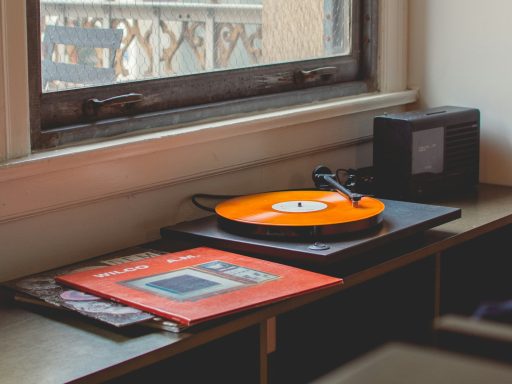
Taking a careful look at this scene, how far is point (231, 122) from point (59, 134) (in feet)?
1.31

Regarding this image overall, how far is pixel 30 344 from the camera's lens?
1.24m

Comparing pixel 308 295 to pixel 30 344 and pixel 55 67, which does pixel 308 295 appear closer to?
pixel 30 344

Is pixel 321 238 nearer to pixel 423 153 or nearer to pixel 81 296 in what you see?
pixel 81 296

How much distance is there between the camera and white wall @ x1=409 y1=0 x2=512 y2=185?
219 cm

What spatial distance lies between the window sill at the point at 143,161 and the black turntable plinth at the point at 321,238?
118 millimetres

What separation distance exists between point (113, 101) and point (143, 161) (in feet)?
0.41

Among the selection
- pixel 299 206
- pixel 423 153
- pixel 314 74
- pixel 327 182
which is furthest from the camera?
pixel 314 74

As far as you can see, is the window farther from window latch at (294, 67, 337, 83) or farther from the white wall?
the white wall

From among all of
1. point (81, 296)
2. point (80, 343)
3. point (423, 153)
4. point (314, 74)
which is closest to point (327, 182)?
point (423, 153)

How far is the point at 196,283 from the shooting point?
54.9 inches

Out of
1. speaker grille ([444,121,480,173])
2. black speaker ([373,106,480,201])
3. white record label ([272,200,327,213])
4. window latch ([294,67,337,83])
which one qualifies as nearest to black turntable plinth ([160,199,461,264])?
white record label ([272,200,327,213])

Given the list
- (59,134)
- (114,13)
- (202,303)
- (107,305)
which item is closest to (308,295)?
(202,303)

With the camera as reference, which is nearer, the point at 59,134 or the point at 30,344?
the point at 30,344

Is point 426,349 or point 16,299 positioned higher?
point 16,299
